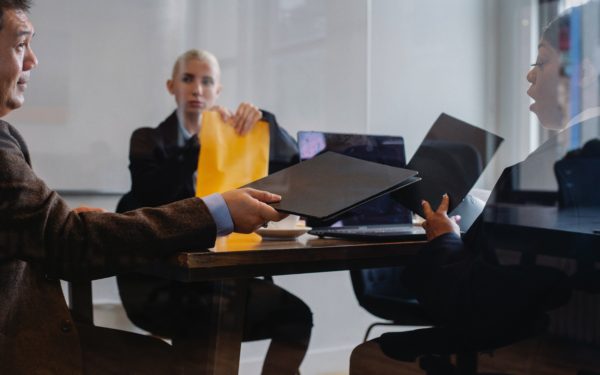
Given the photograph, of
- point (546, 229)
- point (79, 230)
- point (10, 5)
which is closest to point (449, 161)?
point (546, 229)

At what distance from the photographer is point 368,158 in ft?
5.09

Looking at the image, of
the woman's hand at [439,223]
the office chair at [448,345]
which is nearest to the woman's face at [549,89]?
the woman's hand at [439,223]

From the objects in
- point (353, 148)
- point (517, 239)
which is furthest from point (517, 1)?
point (517, 239)

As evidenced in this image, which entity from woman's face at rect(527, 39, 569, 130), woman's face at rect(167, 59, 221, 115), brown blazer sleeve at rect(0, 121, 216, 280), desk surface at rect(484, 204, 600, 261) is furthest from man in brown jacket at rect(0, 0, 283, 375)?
woman's face at rect(167, 59, 221, 115)

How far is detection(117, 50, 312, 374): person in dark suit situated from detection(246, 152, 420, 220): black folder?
0.36 meters

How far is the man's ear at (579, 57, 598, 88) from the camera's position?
3.97 ft

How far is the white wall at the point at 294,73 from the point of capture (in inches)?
64.5

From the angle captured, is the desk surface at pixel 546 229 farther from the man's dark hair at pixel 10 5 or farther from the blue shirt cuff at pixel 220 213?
the man's dark hair at pixel 10 5

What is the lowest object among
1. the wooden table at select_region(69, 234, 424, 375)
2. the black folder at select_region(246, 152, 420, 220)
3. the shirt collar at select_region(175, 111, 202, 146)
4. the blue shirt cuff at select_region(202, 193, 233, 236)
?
the wooden table at select_region(69, 234, 424, 375)

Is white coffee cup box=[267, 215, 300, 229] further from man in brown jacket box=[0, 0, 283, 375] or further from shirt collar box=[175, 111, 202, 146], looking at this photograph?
shirt collar box=[175, 111, 202, 146]

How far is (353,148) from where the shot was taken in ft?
5.22

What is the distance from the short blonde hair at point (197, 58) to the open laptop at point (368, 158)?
56 cm

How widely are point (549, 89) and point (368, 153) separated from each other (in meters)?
0.44

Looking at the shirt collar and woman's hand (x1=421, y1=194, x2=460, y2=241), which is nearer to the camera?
woman's hand (x1=421, y1=194, x2=460, y2=241)
